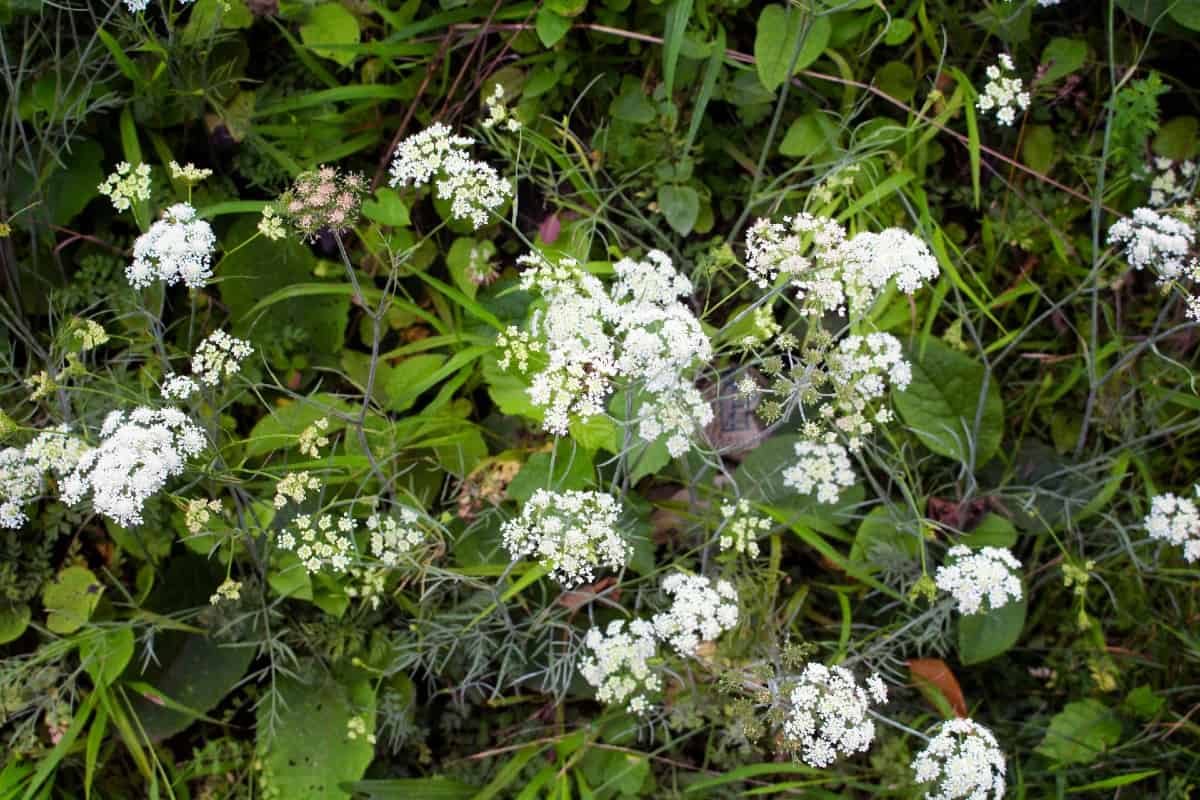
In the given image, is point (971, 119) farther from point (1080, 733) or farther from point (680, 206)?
point (1080, 733)

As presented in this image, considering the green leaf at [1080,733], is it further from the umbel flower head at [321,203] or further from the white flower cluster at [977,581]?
the umbel flower head at [321,203]

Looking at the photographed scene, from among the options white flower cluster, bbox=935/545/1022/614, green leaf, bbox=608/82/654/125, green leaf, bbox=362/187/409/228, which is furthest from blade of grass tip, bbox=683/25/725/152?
white flower cluster, bbox=935/545/1022/614

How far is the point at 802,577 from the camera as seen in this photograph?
3176 millimetres

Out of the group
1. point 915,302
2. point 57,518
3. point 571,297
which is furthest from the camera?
point 915,302

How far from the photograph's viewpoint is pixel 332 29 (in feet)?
9.55

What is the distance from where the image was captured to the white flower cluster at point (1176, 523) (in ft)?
8.59

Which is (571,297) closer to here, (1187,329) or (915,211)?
(915,211)

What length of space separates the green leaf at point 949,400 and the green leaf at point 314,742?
6.66 ft

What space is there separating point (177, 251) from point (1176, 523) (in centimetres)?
285

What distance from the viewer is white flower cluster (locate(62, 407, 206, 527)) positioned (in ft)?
6.51

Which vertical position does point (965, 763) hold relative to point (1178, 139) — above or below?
below

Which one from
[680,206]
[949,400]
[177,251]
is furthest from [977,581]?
[177,251]

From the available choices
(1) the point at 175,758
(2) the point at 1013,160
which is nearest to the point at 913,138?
(2) the point at 1013,160

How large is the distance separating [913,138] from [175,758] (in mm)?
3299
